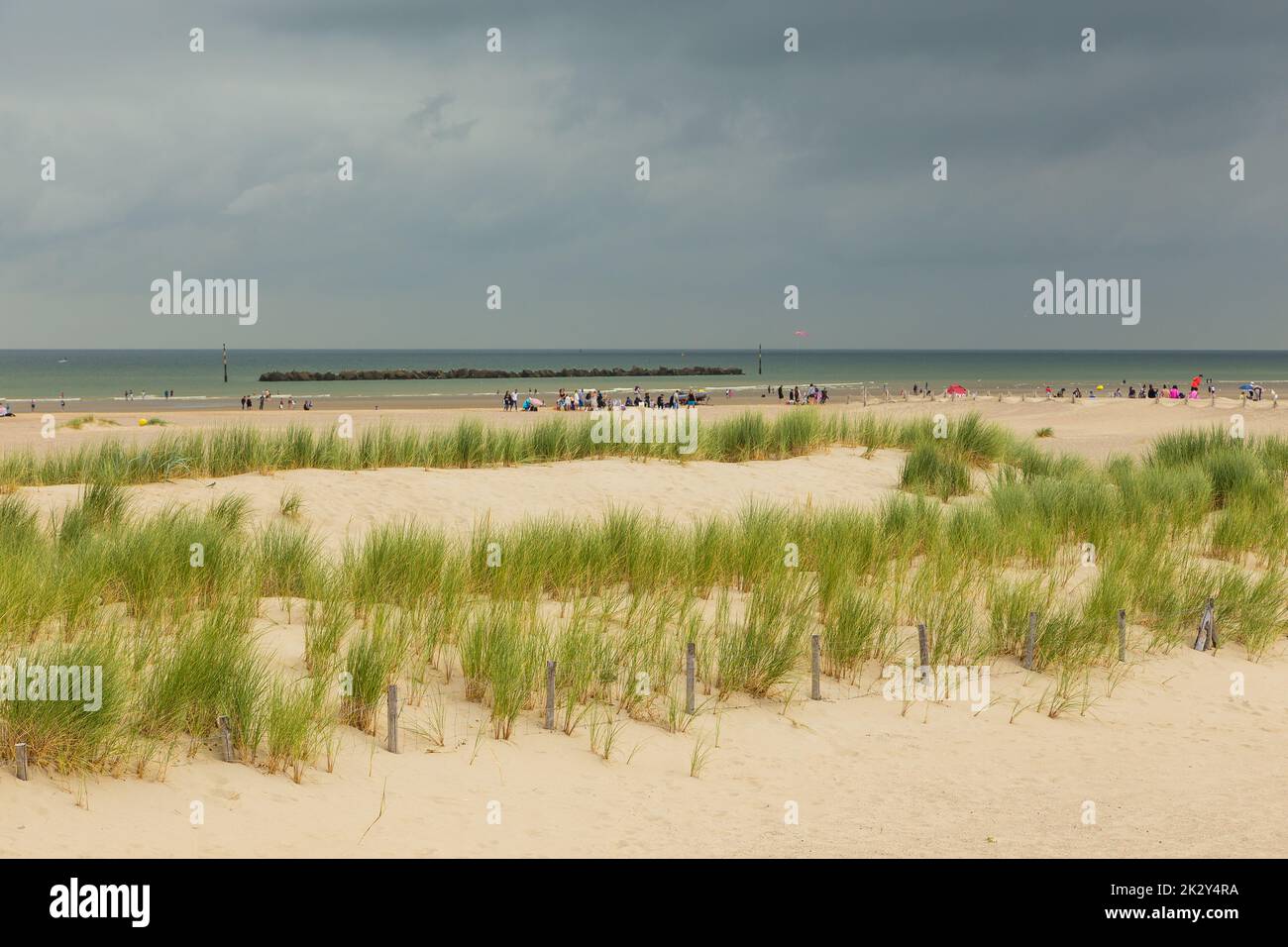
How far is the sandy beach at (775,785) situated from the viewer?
5.75 m

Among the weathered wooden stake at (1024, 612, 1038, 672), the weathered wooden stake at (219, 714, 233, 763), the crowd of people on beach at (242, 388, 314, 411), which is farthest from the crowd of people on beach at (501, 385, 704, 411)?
the weathered wooden stake at (219, 714, 233, 763)

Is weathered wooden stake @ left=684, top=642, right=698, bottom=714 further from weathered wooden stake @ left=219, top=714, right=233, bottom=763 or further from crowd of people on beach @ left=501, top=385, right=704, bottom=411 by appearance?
crowd of people on beach @ left=501, top=385, right=704, bottom=411

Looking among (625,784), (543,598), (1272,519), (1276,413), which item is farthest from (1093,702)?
(1276,413)

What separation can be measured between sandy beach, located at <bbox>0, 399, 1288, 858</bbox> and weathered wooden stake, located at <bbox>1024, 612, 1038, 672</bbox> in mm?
164

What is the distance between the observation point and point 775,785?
705cm

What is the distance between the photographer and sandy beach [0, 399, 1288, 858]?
18.9ft

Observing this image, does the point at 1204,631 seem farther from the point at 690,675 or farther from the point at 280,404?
the point at 280,404

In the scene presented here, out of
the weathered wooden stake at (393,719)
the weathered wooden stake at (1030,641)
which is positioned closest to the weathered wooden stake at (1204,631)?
the weathered wooden stake at (1030,641)

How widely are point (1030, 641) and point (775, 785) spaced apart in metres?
3.54

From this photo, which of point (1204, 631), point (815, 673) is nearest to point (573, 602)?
point (815, 673)

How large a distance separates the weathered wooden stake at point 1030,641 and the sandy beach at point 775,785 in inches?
6.4

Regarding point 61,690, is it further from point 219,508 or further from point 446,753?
point 219,508

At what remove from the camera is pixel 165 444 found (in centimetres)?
1683

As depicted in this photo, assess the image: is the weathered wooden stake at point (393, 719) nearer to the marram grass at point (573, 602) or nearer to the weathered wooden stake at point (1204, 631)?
the marram grass at point (573, 602)
